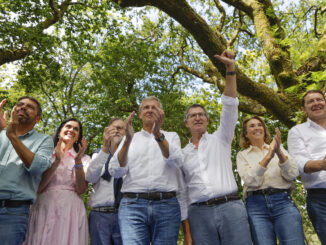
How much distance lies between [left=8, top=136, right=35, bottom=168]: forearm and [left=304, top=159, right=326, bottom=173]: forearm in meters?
2.83

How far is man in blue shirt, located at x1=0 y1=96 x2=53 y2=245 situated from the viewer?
271cm

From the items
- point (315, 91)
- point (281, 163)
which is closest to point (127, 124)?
point (281, 163)

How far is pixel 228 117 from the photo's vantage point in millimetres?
3293

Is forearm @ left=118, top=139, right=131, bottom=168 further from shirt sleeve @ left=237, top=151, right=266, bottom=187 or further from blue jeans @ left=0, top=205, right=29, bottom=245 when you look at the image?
shirt sleeve @ left=237, top=151, right=266, bottom=187

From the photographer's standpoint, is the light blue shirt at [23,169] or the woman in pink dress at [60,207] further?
the woman in pink dress at [60,207]

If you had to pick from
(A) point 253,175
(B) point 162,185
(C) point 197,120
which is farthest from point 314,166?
(B) point 162,185

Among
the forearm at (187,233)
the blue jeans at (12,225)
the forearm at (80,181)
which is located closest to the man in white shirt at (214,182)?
the forearm at (187,233)

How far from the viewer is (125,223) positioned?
2762mm

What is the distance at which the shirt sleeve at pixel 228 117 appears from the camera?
3244mm

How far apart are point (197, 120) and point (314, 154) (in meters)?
1.37

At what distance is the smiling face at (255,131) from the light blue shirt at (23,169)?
2423 mm

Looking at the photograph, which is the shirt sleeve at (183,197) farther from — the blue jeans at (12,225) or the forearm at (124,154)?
the blue jeans at (12,225)

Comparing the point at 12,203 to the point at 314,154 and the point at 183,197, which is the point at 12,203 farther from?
the point at 314,154

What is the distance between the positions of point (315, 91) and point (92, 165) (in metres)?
2.82
